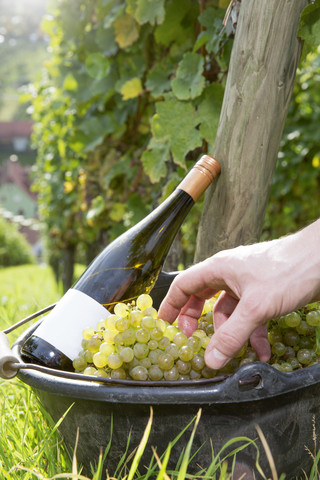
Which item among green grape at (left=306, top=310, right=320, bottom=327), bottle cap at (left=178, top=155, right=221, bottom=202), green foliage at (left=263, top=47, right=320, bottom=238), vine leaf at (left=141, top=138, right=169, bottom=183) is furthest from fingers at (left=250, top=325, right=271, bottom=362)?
green foliage at (left=263, top=47, right=320, bottom=238)

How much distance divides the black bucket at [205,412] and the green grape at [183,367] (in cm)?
10

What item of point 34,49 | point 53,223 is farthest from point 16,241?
point 34,49

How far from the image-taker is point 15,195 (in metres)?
32.5

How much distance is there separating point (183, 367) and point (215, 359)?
85 millimetres

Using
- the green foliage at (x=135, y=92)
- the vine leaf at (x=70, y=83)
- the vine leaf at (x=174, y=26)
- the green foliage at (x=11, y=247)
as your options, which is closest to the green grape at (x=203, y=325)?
the green foliage at (x=135, y=92)

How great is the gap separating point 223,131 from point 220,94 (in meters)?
0.37

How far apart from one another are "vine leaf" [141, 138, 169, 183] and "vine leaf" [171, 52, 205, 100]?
251 millimetres

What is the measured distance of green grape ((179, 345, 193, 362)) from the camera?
1099 mm

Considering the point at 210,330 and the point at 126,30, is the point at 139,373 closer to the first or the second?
the point at 210,330

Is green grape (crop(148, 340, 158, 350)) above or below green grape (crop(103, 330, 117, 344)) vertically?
below

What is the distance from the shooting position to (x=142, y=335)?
112 centimetres

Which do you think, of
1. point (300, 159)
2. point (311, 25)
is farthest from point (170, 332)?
point (300, 159)

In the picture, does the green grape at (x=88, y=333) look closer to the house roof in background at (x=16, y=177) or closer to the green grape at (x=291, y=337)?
the green grape at (x=291, y=337)

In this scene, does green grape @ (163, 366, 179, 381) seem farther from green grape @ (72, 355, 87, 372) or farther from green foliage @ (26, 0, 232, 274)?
green foliage @ (26, 0, 232, 274)
